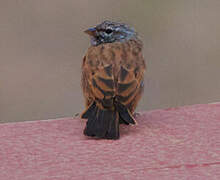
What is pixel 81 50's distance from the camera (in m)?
10.5

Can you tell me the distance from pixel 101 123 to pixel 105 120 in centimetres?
5

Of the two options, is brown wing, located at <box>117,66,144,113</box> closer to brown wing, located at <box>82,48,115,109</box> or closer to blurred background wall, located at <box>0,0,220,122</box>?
brown wing, located at <box>82,48,115,109</box>

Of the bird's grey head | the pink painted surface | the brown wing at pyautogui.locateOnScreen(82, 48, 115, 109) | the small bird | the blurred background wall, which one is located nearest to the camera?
the pink painted surface

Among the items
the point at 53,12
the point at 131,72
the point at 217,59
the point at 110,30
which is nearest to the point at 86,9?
the point at 53,12

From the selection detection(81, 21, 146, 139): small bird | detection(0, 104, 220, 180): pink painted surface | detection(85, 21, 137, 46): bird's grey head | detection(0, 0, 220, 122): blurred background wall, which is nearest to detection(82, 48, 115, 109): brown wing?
detection(81, 21, 146, 139): small bird

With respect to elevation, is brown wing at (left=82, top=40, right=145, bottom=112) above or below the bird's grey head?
below

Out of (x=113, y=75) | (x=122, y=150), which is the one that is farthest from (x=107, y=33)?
(x=122, y=150)

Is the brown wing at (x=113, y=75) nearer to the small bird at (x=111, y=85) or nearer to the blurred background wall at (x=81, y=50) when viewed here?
the small bird at (x=111, y=85)

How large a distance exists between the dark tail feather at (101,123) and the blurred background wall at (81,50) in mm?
4018

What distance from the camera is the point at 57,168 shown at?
3965mm

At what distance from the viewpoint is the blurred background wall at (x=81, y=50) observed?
31.9 feet

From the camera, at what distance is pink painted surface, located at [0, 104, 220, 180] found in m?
3.86

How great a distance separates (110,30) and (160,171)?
96.3 inches

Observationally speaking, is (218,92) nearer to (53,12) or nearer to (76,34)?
(76,34)
